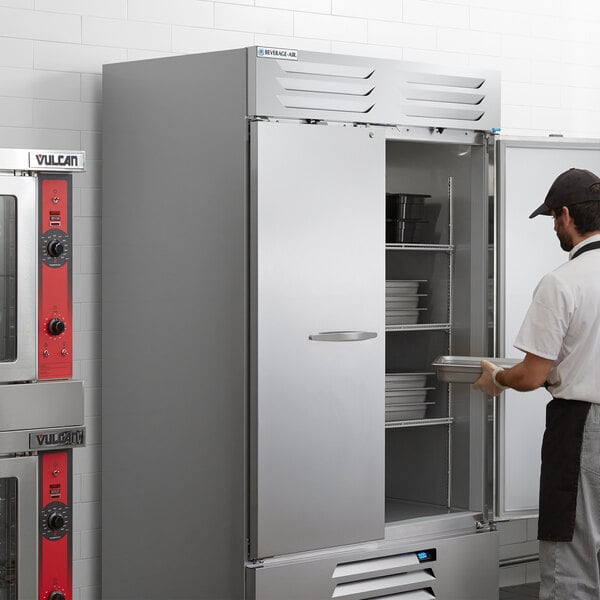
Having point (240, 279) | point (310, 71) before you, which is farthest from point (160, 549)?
point (310, 71)

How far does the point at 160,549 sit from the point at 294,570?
1.62 ft

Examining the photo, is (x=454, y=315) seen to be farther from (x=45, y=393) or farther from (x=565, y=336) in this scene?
(x=45, y=393)

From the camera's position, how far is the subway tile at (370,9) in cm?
428

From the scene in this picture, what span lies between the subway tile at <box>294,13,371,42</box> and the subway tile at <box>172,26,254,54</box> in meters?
0.26

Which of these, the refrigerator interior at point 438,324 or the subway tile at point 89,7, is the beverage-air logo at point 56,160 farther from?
the refrigerator interior at point 438,324

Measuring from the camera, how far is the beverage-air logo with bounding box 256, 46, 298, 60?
10.8 feet

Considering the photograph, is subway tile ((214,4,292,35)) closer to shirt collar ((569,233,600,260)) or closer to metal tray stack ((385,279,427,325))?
metal tray stack ((385,279,427,325))

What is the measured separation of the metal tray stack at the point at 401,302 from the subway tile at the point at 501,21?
1457mm

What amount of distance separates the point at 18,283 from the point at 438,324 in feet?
5.85

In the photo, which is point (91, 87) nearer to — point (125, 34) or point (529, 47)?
point (125, 34)

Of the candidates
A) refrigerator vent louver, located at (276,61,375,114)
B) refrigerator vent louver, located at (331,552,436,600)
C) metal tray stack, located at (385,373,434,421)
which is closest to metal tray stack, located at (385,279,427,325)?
metal tray stack, located at (385,373,434,421)

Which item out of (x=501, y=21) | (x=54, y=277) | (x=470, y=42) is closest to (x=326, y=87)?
(x=54, y=277)

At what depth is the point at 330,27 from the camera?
426cm

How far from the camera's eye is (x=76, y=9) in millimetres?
3670
